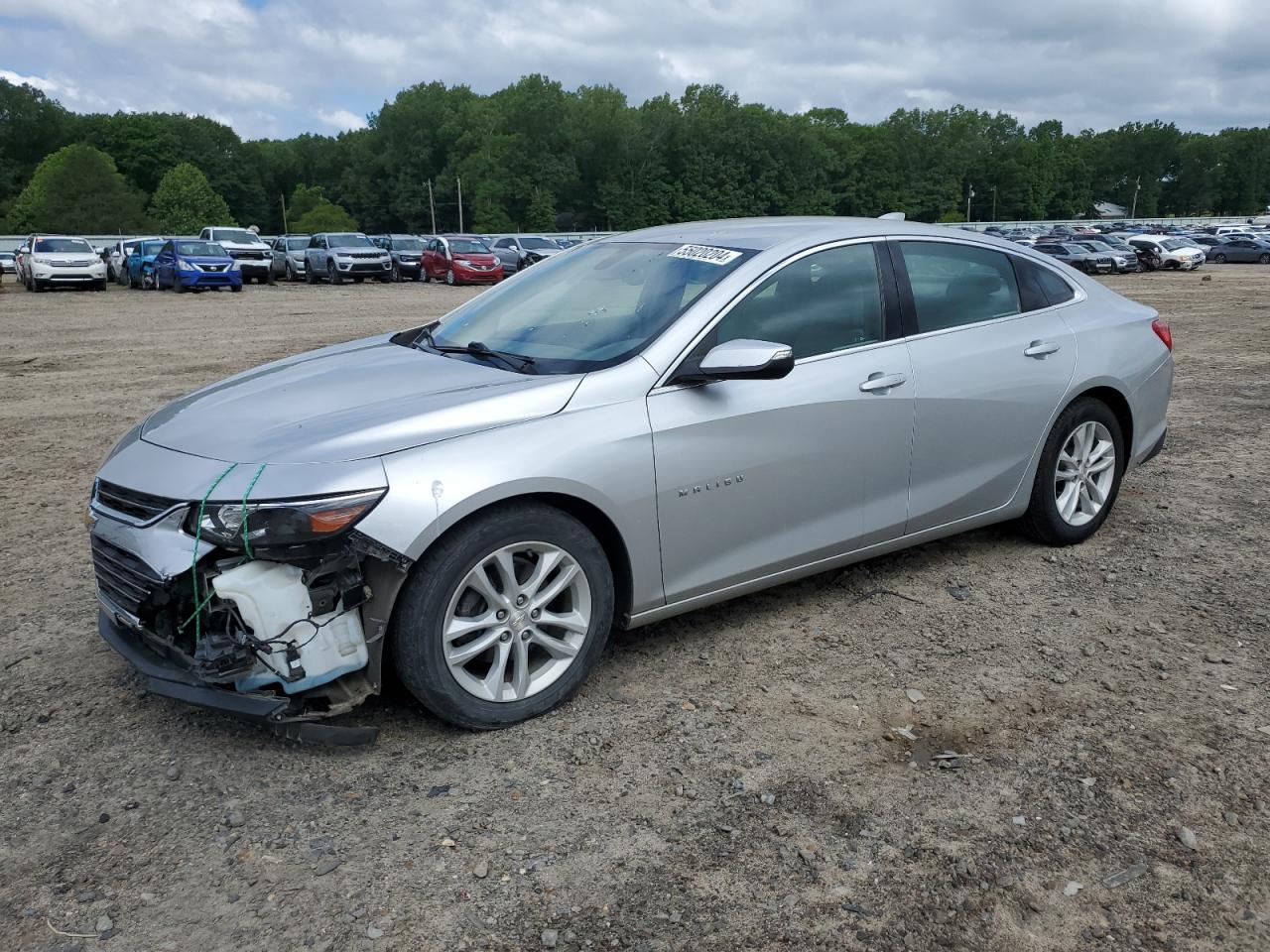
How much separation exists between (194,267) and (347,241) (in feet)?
25.3

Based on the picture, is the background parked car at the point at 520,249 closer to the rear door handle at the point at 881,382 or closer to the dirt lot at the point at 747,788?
the rear door handle at the point at 881,382

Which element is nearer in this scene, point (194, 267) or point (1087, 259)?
point (194, 267)

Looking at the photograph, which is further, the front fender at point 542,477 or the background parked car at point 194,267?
the background parked car at point 194,267

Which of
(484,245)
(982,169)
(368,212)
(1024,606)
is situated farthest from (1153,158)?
(1024,606)

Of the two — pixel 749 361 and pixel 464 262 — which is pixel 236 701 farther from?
pixel 464 262

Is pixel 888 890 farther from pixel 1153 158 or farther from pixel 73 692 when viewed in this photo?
pixel 1153 158

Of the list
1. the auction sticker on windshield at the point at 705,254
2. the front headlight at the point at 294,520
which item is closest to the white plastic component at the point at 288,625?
the front headlight at the point at 294,520

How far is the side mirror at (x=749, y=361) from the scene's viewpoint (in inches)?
146

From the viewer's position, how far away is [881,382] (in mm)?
4359

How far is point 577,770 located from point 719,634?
3.97 feet

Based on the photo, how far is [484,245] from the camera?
3650 centimetres

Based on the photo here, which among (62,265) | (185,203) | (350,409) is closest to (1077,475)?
(350,409)

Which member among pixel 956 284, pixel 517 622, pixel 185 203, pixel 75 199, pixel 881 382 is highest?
pixel 75 199

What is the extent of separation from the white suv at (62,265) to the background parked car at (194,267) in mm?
1665
